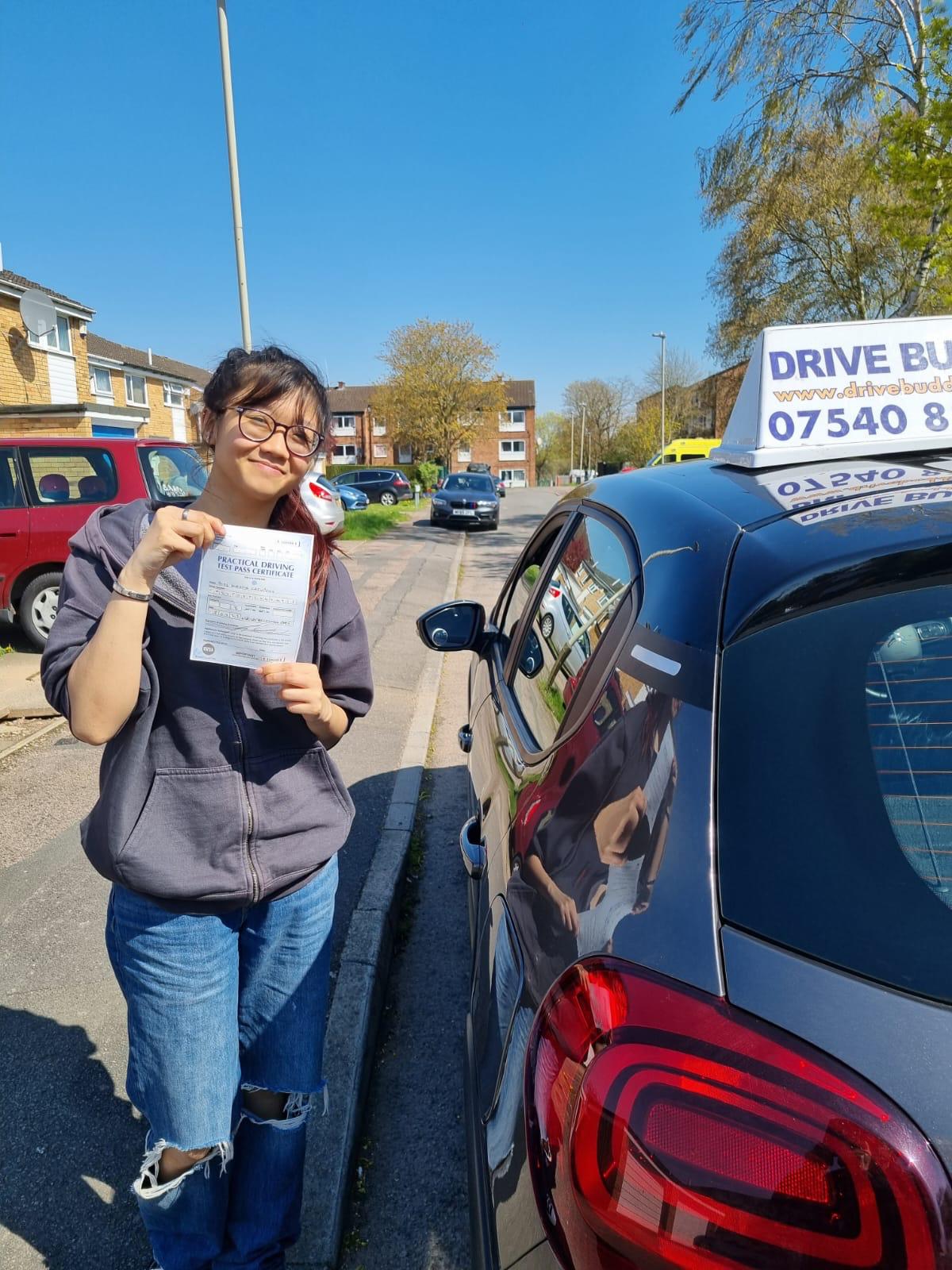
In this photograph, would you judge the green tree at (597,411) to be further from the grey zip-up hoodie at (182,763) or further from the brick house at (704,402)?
the grey zip-up hoodie at (182,763)

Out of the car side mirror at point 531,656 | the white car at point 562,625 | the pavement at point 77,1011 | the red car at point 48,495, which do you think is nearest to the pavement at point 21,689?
the red car at point 48,495

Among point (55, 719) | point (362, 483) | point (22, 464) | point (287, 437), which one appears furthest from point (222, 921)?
point (362, 483)

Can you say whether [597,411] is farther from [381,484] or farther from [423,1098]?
[423,1098]

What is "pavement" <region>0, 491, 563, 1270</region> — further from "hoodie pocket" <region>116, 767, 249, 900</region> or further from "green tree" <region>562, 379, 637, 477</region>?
"green tree" <region>562, 379, 637, 477</region>

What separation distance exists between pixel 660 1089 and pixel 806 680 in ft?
1.74

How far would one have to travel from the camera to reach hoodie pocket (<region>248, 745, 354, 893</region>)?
1.54 m

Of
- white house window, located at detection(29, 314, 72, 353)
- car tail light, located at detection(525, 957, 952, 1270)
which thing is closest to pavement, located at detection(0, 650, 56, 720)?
car tail light, located at detection(525, 957, 952, 1270)

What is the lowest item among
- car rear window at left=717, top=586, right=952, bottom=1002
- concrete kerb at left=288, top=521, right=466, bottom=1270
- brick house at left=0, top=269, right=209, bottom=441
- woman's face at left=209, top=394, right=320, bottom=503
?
concrete kerb at left=288, top=521, right=466, bottom=1270

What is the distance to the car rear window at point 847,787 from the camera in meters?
0.89

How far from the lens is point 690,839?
0.99 metres

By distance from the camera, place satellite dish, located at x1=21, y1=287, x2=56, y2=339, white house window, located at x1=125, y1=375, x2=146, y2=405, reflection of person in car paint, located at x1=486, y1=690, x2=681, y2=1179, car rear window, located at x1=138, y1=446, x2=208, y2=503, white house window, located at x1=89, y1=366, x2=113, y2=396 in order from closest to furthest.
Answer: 1. reflection of person in car paint, located at x1=486, y1=690, x2=681, y2=1179
2. car rear window, located at x1=138, y1=446, x2=208, y2=503
3. satellite dish, located at x1=21, y1=287, x2=56, y2=339
4. white house window, located at x1=89, y1=366, x2=113, y2=396
5. white house window, located at x1=125, y1=375, x2=146, y2=405

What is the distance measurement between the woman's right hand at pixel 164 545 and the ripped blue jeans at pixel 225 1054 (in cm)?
62

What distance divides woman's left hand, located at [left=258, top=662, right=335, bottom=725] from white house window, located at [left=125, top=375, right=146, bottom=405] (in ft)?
114

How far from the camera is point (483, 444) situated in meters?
68.1
